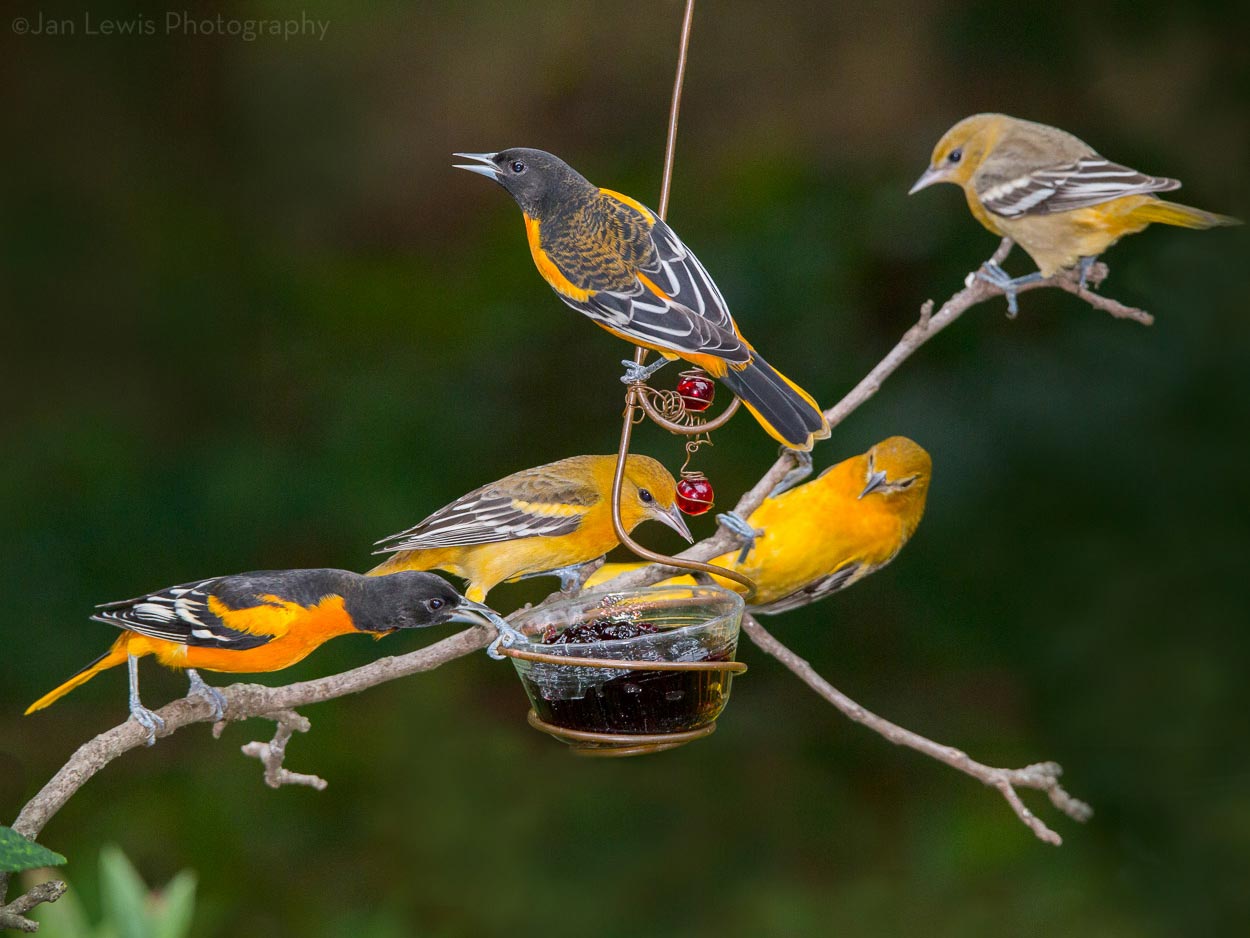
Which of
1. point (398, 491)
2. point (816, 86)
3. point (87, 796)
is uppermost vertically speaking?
point (816, 86)

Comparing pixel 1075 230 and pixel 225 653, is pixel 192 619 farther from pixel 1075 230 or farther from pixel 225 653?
pixel 1075 230

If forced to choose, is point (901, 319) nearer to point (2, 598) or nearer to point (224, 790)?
point (224, 790)

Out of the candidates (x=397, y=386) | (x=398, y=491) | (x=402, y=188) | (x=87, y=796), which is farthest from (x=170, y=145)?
(x=87, y=796)

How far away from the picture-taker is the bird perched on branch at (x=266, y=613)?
8.50ft

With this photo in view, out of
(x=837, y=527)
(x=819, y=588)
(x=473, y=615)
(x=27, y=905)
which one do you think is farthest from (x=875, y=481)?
(x=27, y=905)

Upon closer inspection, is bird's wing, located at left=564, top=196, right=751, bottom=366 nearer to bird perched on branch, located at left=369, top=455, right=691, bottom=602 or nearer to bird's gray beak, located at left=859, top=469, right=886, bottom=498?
bird perched on branch, located at left=369, top=455, right=691, bottom=602

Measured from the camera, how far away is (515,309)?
18.9 ft

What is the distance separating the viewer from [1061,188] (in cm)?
325

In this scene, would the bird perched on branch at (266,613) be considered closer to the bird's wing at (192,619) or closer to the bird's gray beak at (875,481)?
the bird's wing at (192,619)

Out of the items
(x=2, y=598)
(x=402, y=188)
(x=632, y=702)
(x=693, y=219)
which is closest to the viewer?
(x=632, y=702)

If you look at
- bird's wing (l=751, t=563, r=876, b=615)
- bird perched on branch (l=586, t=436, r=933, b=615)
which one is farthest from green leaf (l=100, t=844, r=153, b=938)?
bird's wing (l=751, t=563, r=876, b=615)

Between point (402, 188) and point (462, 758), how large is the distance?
3.04 m

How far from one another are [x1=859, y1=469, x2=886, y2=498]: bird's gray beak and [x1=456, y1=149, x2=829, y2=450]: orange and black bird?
4.05 feet

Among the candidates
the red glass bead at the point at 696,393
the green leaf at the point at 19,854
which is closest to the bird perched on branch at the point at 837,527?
the red glass bead at the point at 696,393
